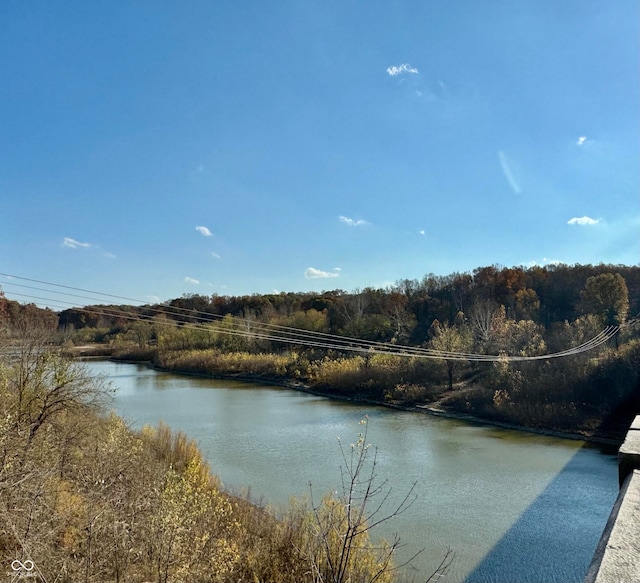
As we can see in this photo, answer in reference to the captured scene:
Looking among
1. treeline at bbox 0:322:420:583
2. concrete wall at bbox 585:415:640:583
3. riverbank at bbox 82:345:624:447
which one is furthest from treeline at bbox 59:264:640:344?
concrete wall at bbox 585:415:640:583

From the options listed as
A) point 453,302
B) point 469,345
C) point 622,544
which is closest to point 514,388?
point 469,345

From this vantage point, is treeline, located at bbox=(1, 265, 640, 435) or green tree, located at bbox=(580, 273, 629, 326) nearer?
treeline, located at bbox=(1, 265, 640, 435)

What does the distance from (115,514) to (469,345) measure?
22.2 m

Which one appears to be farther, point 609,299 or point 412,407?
point 609,299

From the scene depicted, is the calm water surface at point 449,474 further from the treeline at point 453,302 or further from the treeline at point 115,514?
the treeline at point 453,302

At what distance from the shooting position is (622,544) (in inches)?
29.7

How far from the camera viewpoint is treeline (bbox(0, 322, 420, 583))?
369cm

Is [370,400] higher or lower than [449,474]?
higher

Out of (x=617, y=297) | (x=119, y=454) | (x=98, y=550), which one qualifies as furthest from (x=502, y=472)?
(x=617, y=297)

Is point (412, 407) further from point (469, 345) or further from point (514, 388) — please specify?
point (469, 345)

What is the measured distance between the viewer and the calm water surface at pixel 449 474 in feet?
24.6

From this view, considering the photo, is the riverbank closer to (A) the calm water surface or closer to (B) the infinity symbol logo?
(A) the calm water surface

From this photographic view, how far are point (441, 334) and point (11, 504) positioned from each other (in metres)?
21.4

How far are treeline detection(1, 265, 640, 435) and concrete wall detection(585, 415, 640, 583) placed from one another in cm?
813
